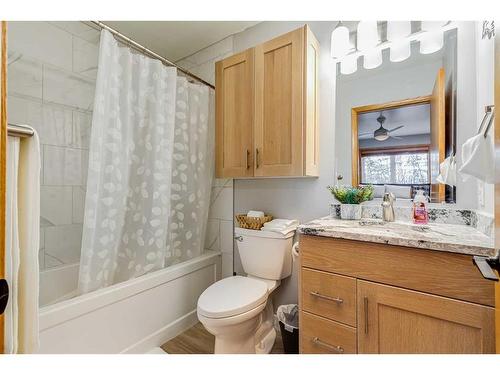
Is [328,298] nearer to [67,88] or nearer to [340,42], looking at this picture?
[340,42]

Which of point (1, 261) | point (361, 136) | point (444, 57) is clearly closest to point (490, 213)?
point (361, 136)

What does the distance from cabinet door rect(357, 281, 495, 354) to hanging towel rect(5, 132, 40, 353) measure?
110cm

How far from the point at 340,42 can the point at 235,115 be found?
82cm

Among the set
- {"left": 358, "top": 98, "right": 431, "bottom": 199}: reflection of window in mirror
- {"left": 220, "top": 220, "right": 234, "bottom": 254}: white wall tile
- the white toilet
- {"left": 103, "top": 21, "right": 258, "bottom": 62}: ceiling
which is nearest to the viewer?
the white toilet

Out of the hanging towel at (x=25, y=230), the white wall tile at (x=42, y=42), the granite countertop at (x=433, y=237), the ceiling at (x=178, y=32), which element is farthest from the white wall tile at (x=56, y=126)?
the granite countertop at (x=433, y=237)

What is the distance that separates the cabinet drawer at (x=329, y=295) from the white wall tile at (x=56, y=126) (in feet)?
6.08

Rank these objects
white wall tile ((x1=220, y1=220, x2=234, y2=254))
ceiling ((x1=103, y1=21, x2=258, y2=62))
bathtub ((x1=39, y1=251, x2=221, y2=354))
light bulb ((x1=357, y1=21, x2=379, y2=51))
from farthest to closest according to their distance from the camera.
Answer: white wall tile ((x1=220, y1=220, x2=234, y2=254)) → ceiling ((x1=103, y1=21, x2=258, y2=62)) → light bulb ((x1=357, y1=21, x2=379, y2=51)) → bathtub ((x1=39, y1=251, x2=221, y2=354))

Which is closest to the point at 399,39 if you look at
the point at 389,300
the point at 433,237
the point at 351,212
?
the point at 351,212

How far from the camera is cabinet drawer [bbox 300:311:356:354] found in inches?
38.4

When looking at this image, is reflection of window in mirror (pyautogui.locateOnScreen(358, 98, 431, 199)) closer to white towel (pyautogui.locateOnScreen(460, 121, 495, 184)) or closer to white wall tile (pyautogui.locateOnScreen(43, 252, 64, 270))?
white towel (pyautogui.locateOnScreen(460, 121, 495, 184))

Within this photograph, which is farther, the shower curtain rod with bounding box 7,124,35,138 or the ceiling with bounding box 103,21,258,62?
the ceiling with bounding box 103,21,258,62

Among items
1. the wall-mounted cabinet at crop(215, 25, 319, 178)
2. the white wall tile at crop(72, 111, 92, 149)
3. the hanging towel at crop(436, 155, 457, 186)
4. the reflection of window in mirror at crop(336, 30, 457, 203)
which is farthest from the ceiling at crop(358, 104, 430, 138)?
the white wall tile at crop(72, 111, 92, 149)
